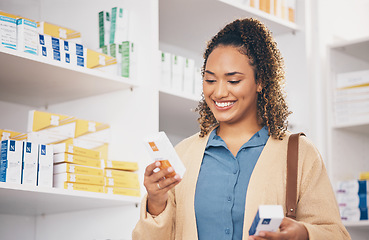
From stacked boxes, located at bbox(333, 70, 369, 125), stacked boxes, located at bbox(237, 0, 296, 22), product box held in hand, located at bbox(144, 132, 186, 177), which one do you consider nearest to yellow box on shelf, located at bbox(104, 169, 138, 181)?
product box held in hand, located at bbox(144, 132, 186, 177)

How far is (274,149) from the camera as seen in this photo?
6.42 feet

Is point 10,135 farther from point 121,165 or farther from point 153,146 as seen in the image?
point 153,146

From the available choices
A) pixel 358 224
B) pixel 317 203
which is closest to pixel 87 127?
pixel 317 203

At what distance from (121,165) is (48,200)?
32 cm

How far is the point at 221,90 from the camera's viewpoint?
6.41 ft

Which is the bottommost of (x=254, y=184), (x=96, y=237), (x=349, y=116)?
(x=96, y=237)

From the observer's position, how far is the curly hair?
203 cm

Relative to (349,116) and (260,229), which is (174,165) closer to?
(260,229)

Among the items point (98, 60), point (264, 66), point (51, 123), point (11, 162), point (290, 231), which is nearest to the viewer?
point (290, 231)

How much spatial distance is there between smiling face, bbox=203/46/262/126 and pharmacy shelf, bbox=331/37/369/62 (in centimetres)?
166

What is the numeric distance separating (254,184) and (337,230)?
10.8 inches

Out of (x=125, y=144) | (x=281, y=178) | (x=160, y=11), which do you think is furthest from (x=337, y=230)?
(x=160, y=11)

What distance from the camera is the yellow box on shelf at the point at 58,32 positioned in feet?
8.43

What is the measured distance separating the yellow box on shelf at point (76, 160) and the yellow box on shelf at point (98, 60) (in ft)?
1.30
